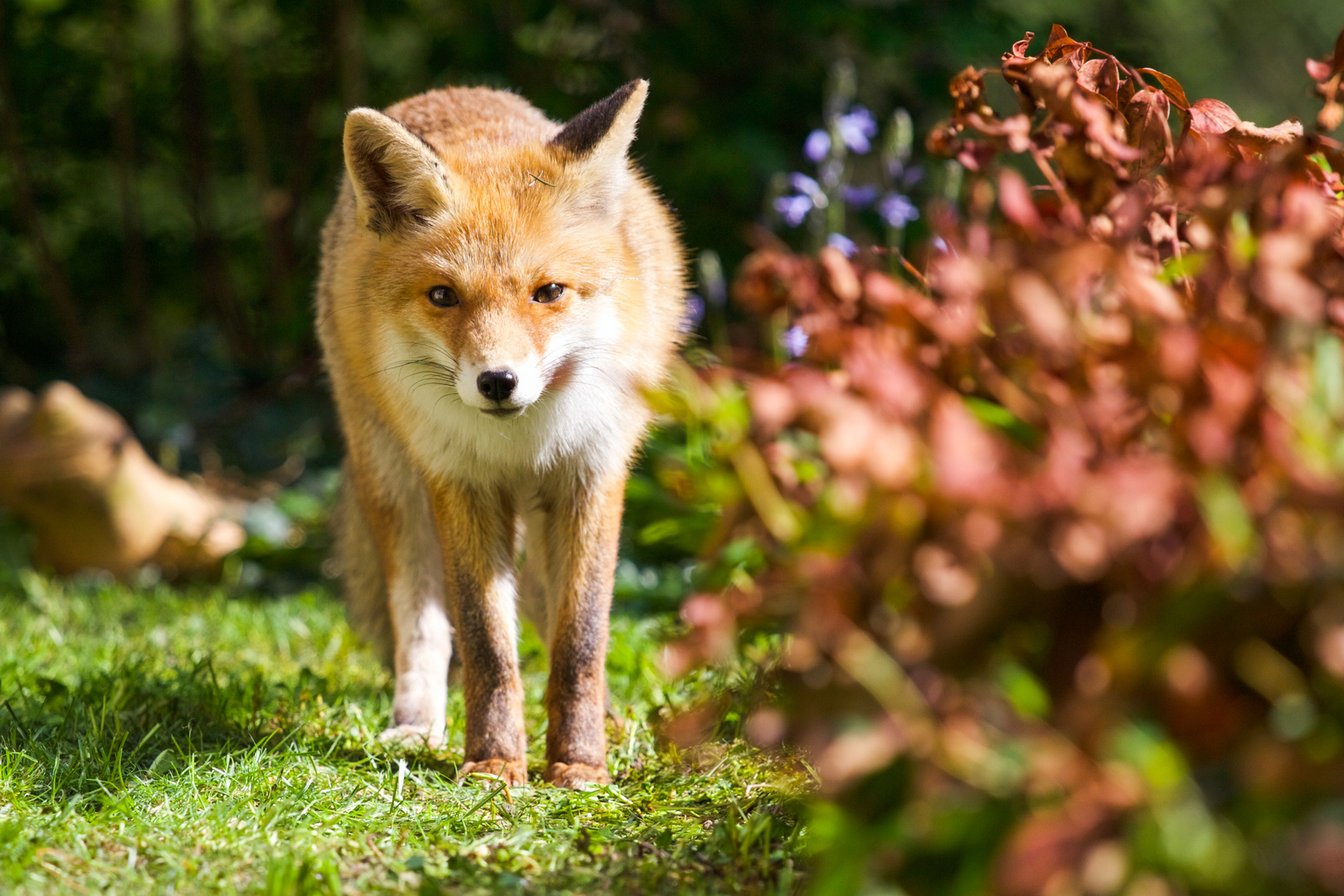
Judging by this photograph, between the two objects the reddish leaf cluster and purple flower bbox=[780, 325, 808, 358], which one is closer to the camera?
the reddish leaf cluster

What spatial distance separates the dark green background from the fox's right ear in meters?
3.00

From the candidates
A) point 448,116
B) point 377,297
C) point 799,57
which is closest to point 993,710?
point 377,297

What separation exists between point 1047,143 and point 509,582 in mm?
1671

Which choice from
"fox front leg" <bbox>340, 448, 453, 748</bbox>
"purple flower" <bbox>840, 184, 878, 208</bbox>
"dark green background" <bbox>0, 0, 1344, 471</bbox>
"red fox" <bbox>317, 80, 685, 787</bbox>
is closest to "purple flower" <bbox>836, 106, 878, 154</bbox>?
"purple flower" <bbox>840, 184, 878, 208</bbox>

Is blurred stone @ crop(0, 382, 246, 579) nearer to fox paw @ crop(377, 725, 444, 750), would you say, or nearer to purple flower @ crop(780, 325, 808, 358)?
fox paw @ crop(377, 725, 444, 750)

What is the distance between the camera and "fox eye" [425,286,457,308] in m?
2.79

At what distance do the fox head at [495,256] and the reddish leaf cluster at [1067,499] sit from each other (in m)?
1.17

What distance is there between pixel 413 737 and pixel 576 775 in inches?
21.8

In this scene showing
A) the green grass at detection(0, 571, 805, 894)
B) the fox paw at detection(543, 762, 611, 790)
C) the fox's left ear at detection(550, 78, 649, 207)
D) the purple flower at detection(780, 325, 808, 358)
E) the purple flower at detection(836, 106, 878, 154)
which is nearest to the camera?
the green grass at detection(0, 571, 805, 894)

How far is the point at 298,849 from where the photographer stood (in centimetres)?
211

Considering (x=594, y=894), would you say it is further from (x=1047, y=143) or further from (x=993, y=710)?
(x=1047, y=143)

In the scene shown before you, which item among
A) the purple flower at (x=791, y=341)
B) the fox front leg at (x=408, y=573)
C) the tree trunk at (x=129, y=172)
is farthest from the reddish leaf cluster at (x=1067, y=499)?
the tree trunk at (x=129, y=172)

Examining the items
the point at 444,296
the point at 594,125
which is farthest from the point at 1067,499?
the point at 594,125

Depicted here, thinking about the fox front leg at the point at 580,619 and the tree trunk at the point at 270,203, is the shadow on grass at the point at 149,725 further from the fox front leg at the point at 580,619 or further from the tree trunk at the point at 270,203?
the tree trunk at the point at 270,203
